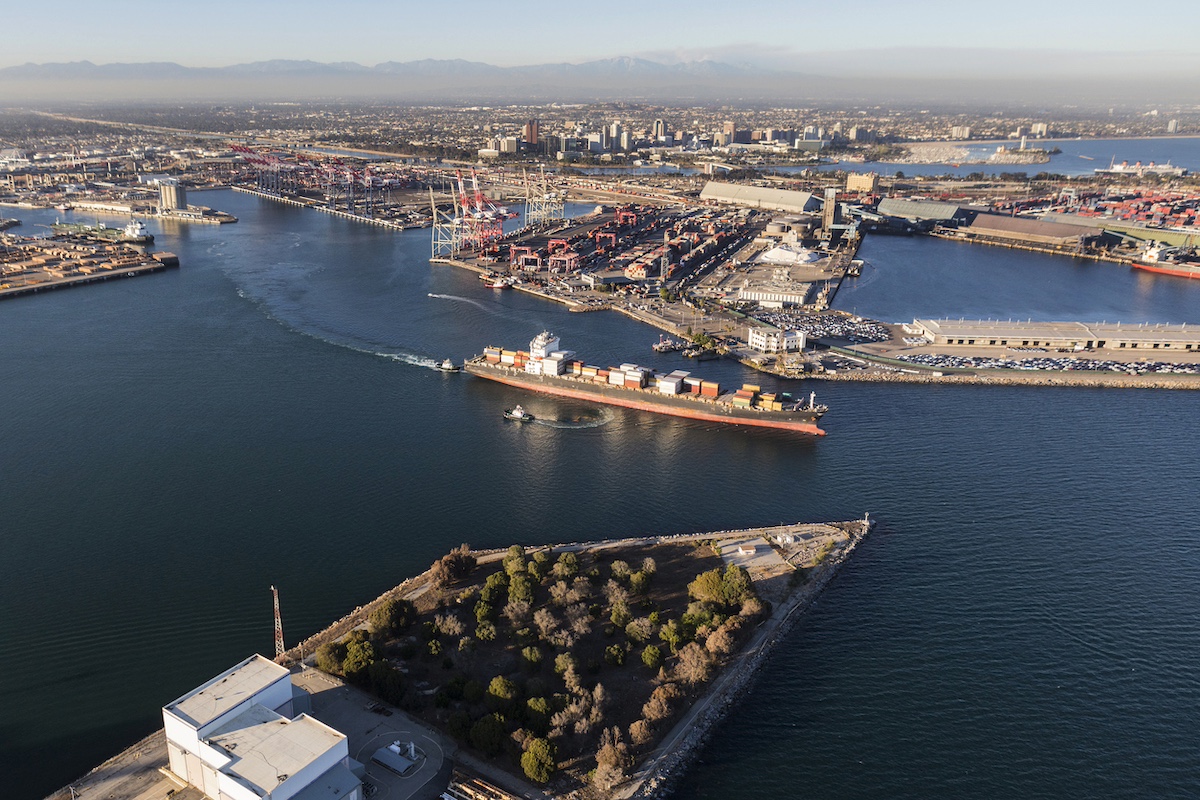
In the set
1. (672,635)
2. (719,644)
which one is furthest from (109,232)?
(719,644)

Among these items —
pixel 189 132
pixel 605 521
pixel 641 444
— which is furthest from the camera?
pixel 189 132

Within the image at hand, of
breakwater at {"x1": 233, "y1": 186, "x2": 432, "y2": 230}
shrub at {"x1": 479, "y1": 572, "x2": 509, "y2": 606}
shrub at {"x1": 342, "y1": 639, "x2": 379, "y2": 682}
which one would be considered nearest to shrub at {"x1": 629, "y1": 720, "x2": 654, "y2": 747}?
shrub at {"x1": 479, "y1": 572, "x2": 509, "y2": 606}

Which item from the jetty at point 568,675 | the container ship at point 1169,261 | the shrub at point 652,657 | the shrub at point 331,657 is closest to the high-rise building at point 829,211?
the container ship at point 1169,261

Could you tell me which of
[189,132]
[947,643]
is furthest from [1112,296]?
[189,132]

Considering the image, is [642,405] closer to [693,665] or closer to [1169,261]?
[693,665]

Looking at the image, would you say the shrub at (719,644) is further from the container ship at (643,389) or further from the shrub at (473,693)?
the container ship at (643,389)

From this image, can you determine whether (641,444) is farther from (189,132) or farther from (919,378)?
(189,132)
